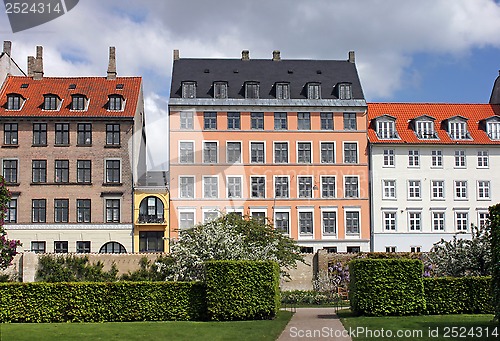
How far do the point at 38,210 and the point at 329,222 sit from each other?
72.0ft

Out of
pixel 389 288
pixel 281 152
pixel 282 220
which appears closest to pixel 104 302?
pixel 389 288

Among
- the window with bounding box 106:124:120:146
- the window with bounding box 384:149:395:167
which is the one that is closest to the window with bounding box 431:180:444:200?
the window with bounding box 384:149:395:167

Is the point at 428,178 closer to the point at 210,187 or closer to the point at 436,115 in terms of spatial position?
the point at 436,115

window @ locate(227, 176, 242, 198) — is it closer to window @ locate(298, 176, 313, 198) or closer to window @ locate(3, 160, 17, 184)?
window @ locate(298, 176, 313, 198)

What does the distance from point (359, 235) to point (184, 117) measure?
53.6ft

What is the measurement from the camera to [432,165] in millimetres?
60719

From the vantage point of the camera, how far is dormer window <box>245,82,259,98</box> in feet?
197

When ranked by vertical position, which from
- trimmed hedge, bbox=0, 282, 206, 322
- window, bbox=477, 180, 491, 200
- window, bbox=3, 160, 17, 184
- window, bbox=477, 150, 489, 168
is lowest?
trimmed hedge, bbox=0, 282, 206, 322

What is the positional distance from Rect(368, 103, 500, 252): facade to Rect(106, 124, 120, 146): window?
19702 millimetres

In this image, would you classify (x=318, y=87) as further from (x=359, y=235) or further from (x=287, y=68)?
(x=359, y=235)

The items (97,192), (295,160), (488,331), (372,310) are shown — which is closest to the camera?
(488,331)

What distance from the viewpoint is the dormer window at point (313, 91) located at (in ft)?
198

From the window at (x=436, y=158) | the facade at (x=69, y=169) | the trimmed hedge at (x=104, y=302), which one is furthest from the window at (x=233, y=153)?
the trimmed hedge at (x=104, y=302)

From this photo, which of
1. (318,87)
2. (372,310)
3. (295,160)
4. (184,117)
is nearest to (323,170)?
(295,160)
